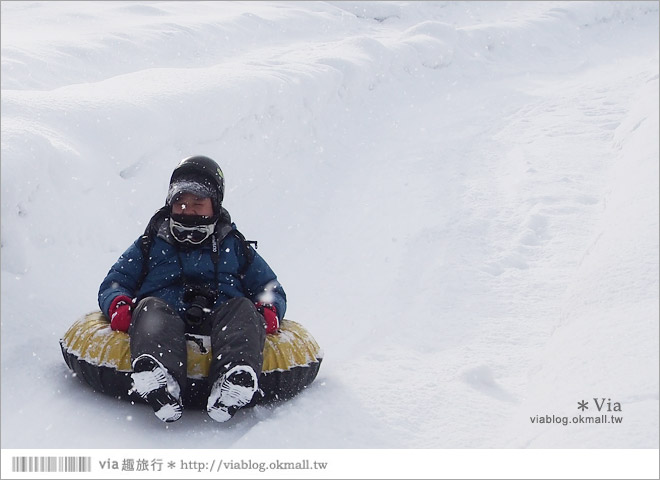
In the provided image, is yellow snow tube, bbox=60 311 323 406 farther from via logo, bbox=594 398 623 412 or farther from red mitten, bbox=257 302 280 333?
via logo, bbox=594 398 623 412

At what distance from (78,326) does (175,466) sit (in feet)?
4.36

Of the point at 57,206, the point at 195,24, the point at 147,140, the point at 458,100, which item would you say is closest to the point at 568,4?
the point at 458,100

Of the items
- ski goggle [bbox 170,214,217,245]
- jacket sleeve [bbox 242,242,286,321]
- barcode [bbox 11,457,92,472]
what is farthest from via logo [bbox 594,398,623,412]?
ski goggle [bbox 170,214,217,245]

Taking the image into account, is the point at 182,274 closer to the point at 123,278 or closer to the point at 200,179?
the point at 123,278

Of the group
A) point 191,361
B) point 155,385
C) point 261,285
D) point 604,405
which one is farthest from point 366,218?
point 604,405

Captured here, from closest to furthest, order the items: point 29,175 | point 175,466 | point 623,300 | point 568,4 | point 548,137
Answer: point 175,466, point 623,300, point 29,175, point 548,137, point 568,4

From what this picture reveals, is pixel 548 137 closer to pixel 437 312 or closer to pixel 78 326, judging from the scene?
pixel 437 312

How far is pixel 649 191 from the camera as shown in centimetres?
430

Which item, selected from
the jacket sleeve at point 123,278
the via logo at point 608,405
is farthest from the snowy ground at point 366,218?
the jacket sleeve at point 123,278

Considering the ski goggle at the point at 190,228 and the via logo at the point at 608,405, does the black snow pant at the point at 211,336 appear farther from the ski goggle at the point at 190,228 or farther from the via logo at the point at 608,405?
the via logo at the point at 608,405

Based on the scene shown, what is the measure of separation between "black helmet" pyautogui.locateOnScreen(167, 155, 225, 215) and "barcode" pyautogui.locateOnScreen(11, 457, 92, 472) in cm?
174

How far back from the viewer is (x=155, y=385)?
3127mm

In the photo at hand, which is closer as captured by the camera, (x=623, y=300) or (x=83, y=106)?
(x=623, y=300)

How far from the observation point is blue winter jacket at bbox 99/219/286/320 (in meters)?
3.90
